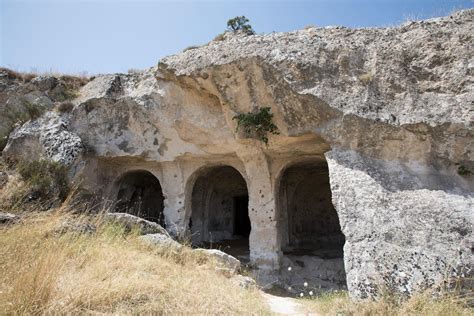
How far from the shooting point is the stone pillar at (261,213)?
9.72 m

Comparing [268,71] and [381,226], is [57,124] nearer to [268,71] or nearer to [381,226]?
[268,71]

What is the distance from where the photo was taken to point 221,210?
49.3 ft

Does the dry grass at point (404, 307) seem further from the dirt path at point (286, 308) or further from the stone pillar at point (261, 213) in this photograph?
the stone pillar at point (261, 213)

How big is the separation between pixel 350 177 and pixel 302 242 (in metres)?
8.01

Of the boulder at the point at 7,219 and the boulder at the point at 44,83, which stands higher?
the boulder at the point at 44,83

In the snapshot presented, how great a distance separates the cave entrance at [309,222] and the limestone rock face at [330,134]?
162 millimetres

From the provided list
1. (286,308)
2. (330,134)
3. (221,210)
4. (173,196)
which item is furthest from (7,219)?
(221,210)

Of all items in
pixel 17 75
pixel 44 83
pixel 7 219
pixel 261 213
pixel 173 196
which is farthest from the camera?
pixel 17 75

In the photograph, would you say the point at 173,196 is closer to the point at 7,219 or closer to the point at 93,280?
the point at 7,219

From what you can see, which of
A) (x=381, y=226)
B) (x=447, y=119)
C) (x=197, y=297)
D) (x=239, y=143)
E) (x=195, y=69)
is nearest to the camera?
(x=197, y=297)

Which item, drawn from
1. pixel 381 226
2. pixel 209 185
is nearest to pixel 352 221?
pixel 381 226

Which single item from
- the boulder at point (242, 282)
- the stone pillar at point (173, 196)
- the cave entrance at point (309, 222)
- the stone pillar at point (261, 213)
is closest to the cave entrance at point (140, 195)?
the stone pillar at point (173, 196)

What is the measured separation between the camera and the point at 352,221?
568 cm

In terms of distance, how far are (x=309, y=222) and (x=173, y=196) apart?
5.94 metres
